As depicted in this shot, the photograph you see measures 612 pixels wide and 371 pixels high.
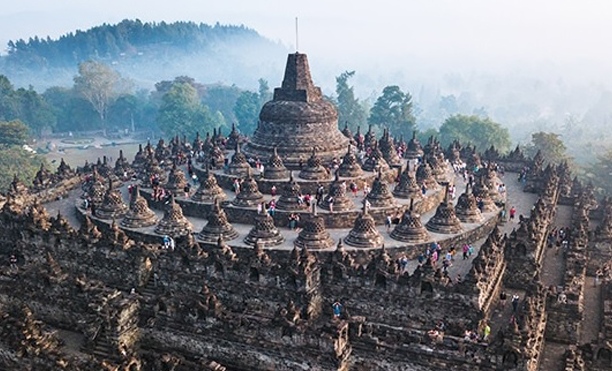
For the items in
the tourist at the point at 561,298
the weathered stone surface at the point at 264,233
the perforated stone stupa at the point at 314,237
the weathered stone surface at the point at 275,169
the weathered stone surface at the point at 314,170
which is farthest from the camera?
the weathered stone surface at the point at 275,169

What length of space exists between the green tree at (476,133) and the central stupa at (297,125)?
34777mm

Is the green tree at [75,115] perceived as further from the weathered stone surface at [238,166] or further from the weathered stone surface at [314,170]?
the weathered stone surface at [314,170]

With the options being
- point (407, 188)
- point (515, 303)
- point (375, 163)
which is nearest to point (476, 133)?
point (375, 163)

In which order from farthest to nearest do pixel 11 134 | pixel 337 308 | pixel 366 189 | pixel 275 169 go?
pixel 11 134
pixel 275 169
pixel 366 189
pixel 337 308

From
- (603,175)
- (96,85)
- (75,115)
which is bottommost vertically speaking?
(75,115)

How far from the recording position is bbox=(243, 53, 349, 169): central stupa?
34.3 meters

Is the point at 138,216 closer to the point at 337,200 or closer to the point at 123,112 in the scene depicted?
the point at 337,200

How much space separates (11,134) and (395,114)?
47.7 m

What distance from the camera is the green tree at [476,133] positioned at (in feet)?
220

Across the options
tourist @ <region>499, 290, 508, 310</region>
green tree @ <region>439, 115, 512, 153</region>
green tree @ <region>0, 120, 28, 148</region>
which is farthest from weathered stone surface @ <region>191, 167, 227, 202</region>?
green tree @ <region>0, 120, 28, 148</region>

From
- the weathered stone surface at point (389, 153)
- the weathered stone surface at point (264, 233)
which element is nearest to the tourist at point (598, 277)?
the weathered stone surface at point (264, 233)

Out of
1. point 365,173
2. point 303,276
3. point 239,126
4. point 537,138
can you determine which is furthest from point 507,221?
point 239,126

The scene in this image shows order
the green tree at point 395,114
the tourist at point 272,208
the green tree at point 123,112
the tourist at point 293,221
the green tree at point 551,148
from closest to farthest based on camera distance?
1. the tourist at point 293,221
2. the tourist at point 272,208
3. the green tree at point 551,148
4. the green tree at point 395,114
5. the green tree at point 123,112

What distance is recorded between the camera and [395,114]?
258ft
